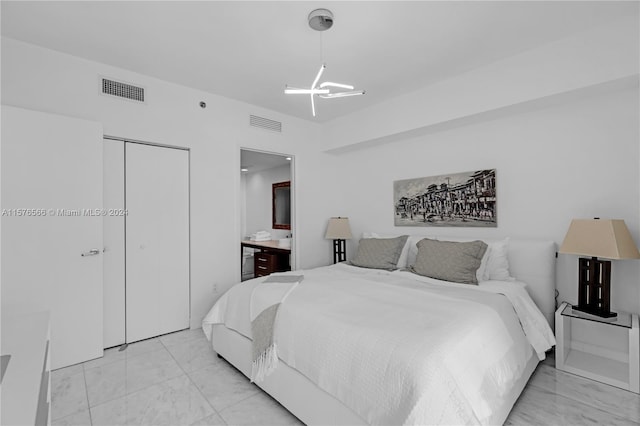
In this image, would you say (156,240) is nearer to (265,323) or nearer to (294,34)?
(265,323)

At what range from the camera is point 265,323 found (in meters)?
2.12

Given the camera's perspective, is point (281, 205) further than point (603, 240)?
Yes

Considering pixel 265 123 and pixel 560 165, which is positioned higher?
pixel 265 123

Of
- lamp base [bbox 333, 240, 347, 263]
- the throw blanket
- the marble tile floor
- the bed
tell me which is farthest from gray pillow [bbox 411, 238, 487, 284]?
lamp base [bbox 333, 240, 347, 263]

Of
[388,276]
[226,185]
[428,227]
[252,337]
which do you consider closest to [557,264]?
[428,227]

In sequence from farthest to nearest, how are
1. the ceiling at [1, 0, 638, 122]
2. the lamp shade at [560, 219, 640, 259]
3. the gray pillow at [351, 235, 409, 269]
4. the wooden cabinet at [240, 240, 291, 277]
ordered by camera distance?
the wooden cabinet at [240, 240, 291, 277] → the gray pillow at [351, 235, 409, 269] → the lamp shade at [560, 219, 640, 259] → the ceiling at [1, 0, 638, 122]

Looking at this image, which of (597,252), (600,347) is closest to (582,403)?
(600,347)

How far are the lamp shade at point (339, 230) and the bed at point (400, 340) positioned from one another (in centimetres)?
148

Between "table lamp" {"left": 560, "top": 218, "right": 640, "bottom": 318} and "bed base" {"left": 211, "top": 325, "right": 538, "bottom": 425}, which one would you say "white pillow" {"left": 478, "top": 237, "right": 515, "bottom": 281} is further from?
"bed base" {"left": 211, "top": 325, "right": 538, "bottom": 425}

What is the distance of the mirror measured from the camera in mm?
6035

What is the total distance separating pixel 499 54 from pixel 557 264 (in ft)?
6.67

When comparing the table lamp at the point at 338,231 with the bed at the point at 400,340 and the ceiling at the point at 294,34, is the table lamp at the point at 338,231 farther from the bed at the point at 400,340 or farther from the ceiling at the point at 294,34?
the ceiling at the point at 294,34

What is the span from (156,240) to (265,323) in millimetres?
1859

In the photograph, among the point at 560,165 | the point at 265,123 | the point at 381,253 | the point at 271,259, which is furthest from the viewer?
the point at 271,259
